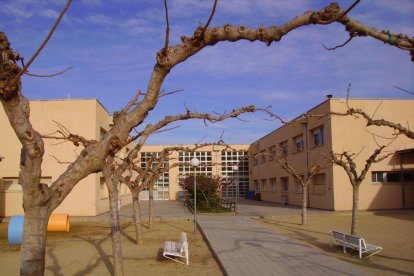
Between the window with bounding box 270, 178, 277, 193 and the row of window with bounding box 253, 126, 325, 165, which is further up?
the row of window with bounding box 253, 126, 325, 165

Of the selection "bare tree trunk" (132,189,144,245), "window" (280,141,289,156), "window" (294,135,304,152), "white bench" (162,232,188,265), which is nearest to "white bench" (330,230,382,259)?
"white bench" (162,232,188,265)

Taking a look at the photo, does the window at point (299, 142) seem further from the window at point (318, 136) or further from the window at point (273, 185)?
the window at point (273, 185)

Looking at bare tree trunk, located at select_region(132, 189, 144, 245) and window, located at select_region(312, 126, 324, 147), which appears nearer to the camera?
bare tree trunk, located at select_region(132, 189, 144, 245)

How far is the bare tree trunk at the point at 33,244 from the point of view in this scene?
3.83 m

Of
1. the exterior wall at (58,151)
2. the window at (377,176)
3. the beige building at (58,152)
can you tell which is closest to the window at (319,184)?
the window at (377,176)

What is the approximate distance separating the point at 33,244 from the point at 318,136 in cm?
2835

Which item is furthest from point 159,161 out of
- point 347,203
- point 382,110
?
point 382,110

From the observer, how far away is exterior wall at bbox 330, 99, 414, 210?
27.3m

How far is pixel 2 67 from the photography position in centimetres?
355

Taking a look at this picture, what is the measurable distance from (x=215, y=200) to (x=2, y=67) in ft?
92.5

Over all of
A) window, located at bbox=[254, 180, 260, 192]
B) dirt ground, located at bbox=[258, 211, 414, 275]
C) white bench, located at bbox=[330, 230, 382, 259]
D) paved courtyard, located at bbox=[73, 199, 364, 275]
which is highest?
window, located at bbox=[254, 180, 260, 192]

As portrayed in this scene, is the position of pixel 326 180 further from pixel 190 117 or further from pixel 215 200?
pixel 190 117

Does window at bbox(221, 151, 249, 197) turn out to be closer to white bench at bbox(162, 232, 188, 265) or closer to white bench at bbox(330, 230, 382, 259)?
white bench at bbox(330, 230, 382, 259)

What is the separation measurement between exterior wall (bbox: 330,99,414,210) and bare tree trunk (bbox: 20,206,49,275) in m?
25.0
